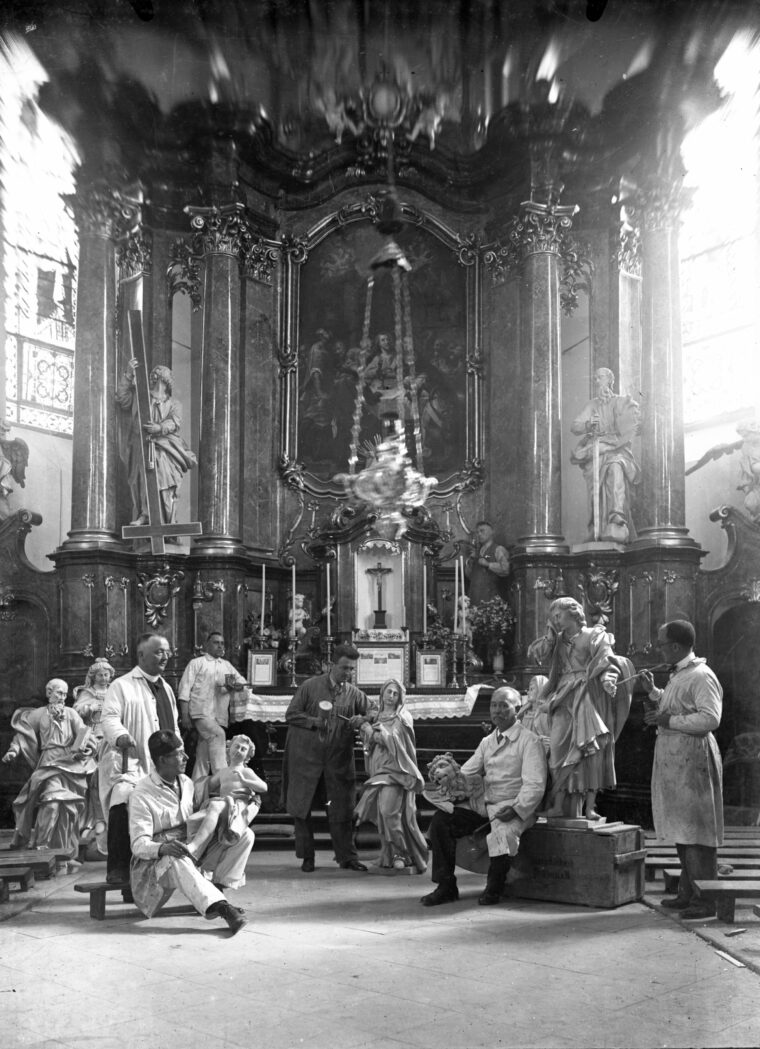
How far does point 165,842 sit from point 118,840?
2.90 ft

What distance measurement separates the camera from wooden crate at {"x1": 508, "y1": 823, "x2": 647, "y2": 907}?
24.1 ft

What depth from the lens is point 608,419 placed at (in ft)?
47.9

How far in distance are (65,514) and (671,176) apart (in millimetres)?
8807

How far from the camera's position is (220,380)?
586 inches

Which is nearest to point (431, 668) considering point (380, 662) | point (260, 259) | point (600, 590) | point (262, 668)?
point (380, 662)

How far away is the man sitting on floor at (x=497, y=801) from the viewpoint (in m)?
7.51

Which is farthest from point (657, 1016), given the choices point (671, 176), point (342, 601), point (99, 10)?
point (671, 176)

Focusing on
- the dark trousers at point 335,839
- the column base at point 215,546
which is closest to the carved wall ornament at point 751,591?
the column base at point 215,546

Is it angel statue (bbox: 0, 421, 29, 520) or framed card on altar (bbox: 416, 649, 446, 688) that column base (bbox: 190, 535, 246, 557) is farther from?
framed card on altar (bbox: 416, 649, 446, 688)

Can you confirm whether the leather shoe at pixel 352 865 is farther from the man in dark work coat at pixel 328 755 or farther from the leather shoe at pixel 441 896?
the leather shoe at pixel 441 896

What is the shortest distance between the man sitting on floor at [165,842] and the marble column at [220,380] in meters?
7.58

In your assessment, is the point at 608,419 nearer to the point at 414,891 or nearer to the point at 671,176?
the point at 671,176

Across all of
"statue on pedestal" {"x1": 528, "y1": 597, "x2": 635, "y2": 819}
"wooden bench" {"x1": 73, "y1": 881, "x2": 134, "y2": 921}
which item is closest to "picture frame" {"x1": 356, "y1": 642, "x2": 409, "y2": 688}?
"statue on pedestal" {"x1": 528, "y1": 597, "x2": 635, "y2": 819}

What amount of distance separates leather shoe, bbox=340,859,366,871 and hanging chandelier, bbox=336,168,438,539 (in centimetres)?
520
